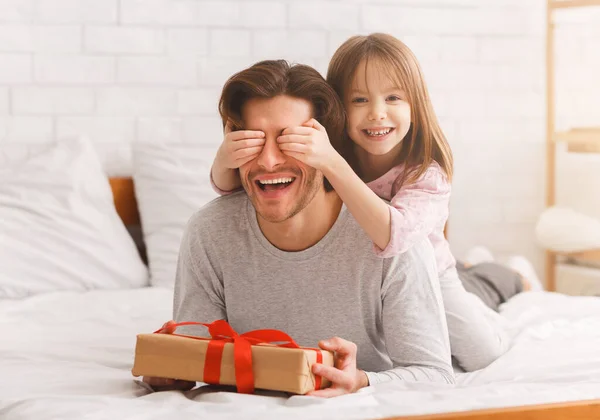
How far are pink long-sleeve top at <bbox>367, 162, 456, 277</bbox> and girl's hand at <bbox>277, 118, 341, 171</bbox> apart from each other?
6.4 inches

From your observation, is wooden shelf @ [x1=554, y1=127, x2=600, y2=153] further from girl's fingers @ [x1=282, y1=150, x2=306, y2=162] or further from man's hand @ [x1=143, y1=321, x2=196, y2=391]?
man's hand @ [x1=143, y1=321, x2=196, y2=391]

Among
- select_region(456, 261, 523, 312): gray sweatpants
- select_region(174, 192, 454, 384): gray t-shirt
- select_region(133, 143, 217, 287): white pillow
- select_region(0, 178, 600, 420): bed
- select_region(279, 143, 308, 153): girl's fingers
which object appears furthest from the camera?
select_region(133, 143, 217, 287): white pillow

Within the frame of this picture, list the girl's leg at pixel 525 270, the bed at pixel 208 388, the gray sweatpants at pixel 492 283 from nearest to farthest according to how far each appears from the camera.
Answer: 1. the bed at pixel 208 388
2. the gray sweatpants at pixel 492 283
3. the girl's leg at pixel 525 270

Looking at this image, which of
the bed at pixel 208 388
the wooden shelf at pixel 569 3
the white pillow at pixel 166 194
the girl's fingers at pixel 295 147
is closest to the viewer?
the bed at pixel 208 388

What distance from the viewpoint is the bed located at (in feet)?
3.99

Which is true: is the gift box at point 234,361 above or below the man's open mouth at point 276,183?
below

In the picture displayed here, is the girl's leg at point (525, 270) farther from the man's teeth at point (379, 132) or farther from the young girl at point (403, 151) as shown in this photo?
the man's teeth at point (379, 132)

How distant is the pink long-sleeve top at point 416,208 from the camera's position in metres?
1.44

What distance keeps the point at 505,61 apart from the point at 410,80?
1.73 m

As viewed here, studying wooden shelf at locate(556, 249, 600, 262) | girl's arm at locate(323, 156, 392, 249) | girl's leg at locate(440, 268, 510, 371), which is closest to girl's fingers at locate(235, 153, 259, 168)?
girl's arm at locate(323, 156, 392, 249)

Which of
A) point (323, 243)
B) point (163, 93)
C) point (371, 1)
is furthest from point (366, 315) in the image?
point (371, 1)

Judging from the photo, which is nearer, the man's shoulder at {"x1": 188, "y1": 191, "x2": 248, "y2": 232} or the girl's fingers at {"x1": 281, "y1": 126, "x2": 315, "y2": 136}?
the girl's fingers at {"x1": 281, "y1": 126, "x2": 315, "y2": 136}

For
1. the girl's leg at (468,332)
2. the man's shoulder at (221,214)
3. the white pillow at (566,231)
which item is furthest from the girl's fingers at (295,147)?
the white pillow at (566,231)

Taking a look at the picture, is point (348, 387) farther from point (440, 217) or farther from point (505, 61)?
point (505, 61)
